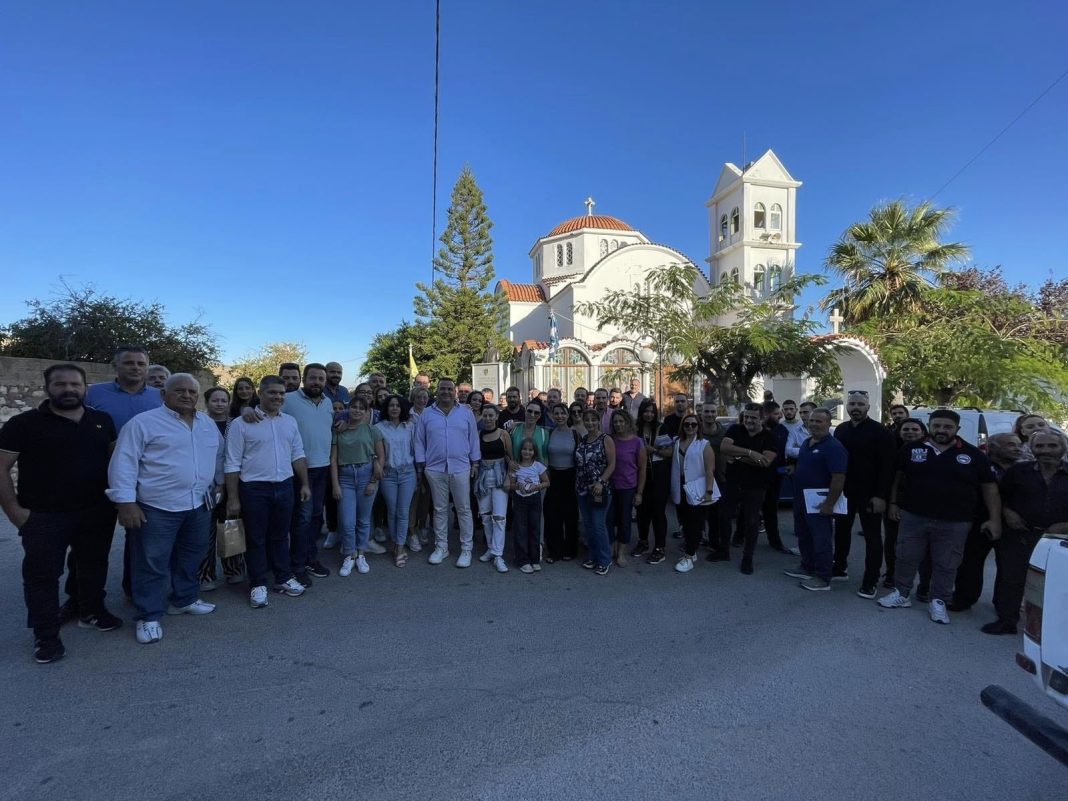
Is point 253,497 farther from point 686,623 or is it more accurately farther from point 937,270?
point 937,270

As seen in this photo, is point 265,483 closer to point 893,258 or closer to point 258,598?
point 258,598

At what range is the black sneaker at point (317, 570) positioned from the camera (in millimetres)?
5469

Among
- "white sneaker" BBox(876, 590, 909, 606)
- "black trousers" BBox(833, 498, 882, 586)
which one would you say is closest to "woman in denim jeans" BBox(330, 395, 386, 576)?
"black trousers" BBox(833, 498, 882, 586)

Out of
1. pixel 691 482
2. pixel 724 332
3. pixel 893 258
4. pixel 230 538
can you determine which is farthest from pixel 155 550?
pixel 893 258

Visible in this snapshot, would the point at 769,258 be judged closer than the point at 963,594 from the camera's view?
No

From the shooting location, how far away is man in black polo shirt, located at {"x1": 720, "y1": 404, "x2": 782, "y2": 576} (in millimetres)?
5750

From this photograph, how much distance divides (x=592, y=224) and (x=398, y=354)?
51.5 ft

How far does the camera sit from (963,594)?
188 inches

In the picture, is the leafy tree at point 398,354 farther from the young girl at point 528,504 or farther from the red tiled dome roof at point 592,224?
the young girl at point 528,504

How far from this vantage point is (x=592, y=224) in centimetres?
3316

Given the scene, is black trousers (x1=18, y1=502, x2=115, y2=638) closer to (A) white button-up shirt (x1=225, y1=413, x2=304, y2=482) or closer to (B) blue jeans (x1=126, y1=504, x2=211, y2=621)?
(B) blue jeans (x1=126, y1=504, x2=211, y2=621)

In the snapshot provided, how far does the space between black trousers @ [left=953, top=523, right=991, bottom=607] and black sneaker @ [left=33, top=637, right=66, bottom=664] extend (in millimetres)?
6828

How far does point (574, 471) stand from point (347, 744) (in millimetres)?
3519

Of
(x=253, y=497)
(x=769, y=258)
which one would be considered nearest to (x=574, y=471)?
(x=253, y=497)
